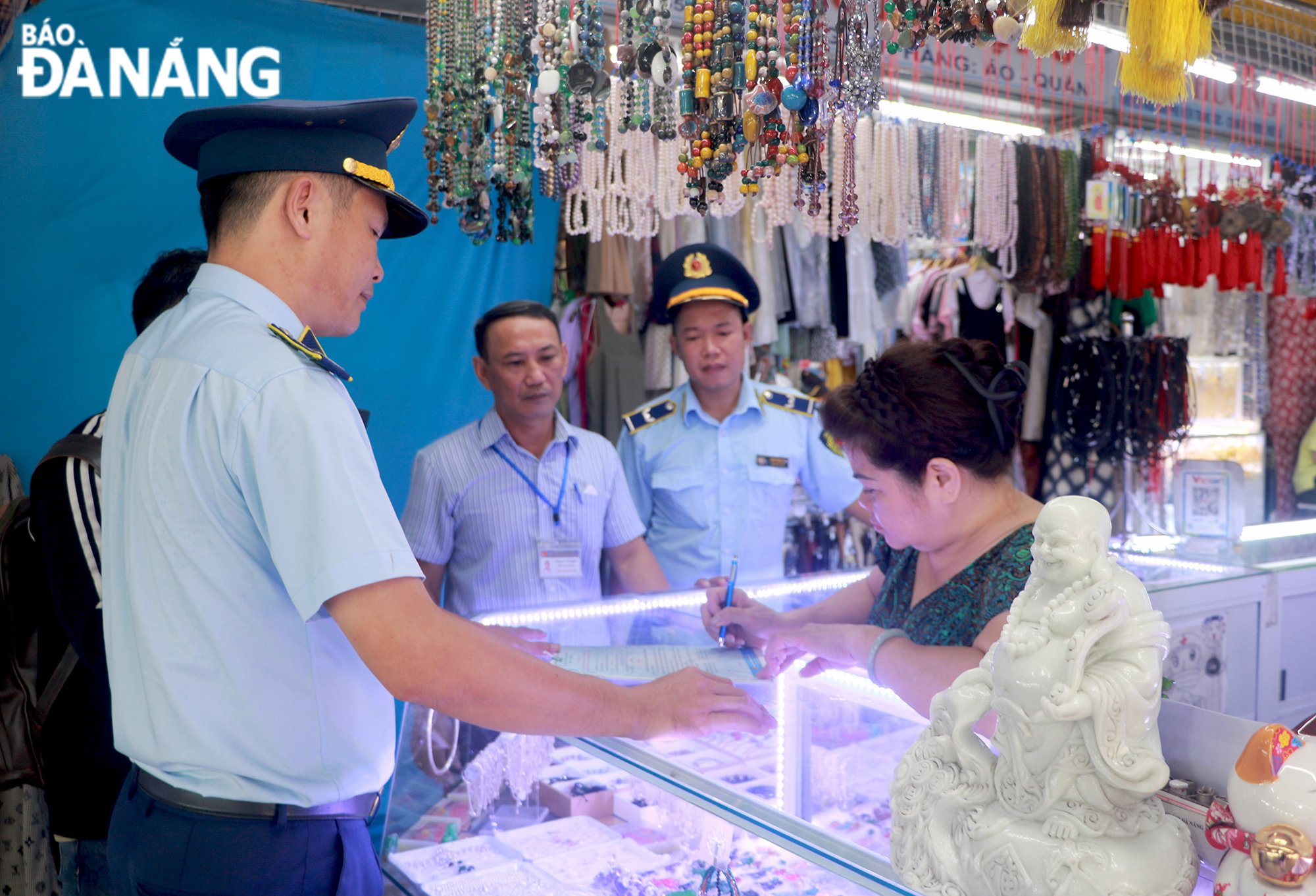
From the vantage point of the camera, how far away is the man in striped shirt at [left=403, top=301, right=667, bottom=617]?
3.26 metres

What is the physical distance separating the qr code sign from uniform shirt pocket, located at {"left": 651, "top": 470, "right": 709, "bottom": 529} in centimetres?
173

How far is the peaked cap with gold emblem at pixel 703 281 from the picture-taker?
359 centimetres

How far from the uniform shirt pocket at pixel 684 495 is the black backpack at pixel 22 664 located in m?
1.89

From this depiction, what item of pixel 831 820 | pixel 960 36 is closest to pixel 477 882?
pixel 831 820

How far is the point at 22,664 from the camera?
2516 millimetres

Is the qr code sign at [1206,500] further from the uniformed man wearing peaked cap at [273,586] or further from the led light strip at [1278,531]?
the uniformed man wearing peaked cap at [273,586]

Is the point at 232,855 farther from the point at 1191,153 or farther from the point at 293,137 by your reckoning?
the point at 1191,153

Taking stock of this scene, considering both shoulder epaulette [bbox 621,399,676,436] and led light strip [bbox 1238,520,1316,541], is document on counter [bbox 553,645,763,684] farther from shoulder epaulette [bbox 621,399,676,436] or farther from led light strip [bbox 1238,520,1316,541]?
led light strip [bbox 1238,520,1316,541]

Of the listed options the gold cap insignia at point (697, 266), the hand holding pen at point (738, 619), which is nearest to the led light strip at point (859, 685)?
the hand holding pen at point (738, 619)

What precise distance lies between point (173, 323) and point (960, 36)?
4.78 feet

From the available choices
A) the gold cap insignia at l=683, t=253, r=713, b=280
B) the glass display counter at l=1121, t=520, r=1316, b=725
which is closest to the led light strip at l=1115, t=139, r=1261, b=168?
the glass display counter at l=1121, t=520, r=1316, b=725

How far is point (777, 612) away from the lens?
2307 millimetres

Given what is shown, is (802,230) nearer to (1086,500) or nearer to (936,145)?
Result: (936,145)

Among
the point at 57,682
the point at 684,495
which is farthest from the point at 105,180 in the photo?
the point at 684,495
